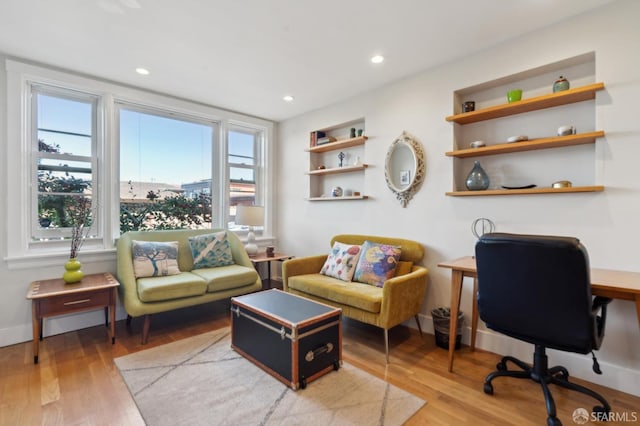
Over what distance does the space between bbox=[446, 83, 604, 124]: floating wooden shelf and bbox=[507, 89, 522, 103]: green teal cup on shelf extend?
6 cm

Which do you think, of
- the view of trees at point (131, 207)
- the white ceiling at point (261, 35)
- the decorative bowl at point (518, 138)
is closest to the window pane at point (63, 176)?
the view of trees at point (131, 207)

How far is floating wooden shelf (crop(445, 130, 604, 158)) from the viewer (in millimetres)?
2128

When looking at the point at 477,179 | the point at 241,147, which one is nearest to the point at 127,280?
the point at 241,147

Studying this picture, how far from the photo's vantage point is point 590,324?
1.58m

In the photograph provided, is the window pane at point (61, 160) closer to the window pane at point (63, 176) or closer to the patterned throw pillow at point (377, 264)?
the window pane at point (63, 176)

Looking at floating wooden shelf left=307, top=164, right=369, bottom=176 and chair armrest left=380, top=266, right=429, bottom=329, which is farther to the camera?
floating wooden shelf left=307, top=164, right=369, bottom=176

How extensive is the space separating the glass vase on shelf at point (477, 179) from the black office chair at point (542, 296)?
980mm

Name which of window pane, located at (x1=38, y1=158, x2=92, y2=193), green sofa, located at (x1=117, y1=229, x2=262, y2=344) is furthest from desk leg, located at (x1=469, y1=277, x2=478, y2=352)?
window pane, located at (x1=38, y1=158, x2=92, y2=193)

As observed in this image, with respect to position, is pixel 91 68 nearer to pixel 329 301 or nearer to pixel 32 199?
pixel 32 199

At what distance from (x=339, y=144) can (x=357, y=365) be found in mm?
2532

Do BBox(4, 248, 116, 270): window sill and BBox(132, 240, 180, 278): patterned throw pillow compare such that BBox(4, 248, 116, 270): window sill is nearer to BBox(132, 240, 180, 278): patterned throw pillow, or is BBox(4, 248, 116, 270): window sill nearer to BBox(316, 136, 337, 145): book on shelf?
BBox(132, 240, 180, 278): patterned throw pillow

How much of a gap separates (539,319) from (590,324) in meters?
0.21

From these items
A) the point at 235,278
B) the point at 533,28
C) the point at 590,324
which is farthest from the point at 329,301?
the point at 533,28

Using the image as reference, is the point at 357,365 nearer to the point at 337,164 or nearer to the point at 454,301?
the point at 454,301
